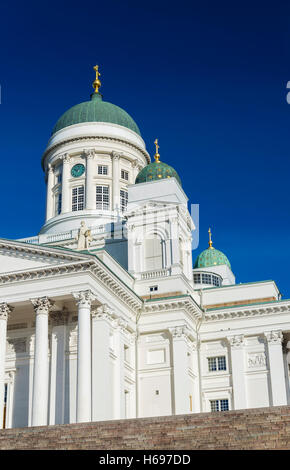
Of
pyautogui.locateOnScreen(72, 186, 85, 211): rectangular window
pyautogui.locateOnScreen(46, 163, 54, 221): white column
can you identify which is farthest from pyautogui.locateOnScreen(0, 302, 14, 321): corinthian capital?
pyautogui.locateOnScreen(46, 163, 54, 221): white column

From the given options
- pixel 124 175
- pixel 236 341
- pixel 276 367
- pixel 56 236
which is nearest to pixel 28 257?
pixel 56 236

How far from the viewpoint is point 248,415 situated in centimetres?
2173

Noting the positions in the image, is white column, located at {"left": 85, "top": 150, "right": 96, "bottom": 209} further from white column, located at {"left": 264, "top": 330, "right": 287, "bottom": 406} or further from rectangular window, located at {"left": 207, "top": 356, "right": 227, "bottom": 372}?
white column, located at {"left": 264, "top": 330, "right": 287, "bottom": 406}

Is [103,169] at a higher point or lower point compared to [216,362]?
higher

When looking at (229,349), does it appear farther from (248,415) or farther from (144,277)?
(248,415)

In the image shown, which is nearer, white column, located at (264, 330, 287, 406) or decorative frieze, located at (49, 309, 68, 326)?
decorative frieze, located at (49, 309, 68, 326)

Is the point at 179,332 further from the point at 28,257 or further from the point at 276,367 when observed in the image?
the point at 28,257

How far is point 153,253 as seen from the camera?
46.7 metres

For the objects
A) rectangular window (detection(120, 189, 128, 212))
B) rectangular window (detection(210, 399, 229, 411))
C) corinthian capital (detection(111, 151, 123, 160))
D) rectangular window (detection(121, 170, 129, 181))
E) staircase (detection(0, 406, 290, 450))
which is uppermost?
corinthian capital (detection(111, 151, 123, 160))

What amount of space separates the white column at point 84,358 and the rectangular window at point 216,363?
11628mm

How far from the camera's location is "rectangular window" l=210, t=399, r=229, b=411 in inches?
1732

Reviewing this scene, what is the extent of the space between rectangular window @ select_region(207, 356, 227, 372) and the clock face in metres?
19.5

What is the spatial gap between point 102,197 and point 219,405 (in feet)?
65.0
